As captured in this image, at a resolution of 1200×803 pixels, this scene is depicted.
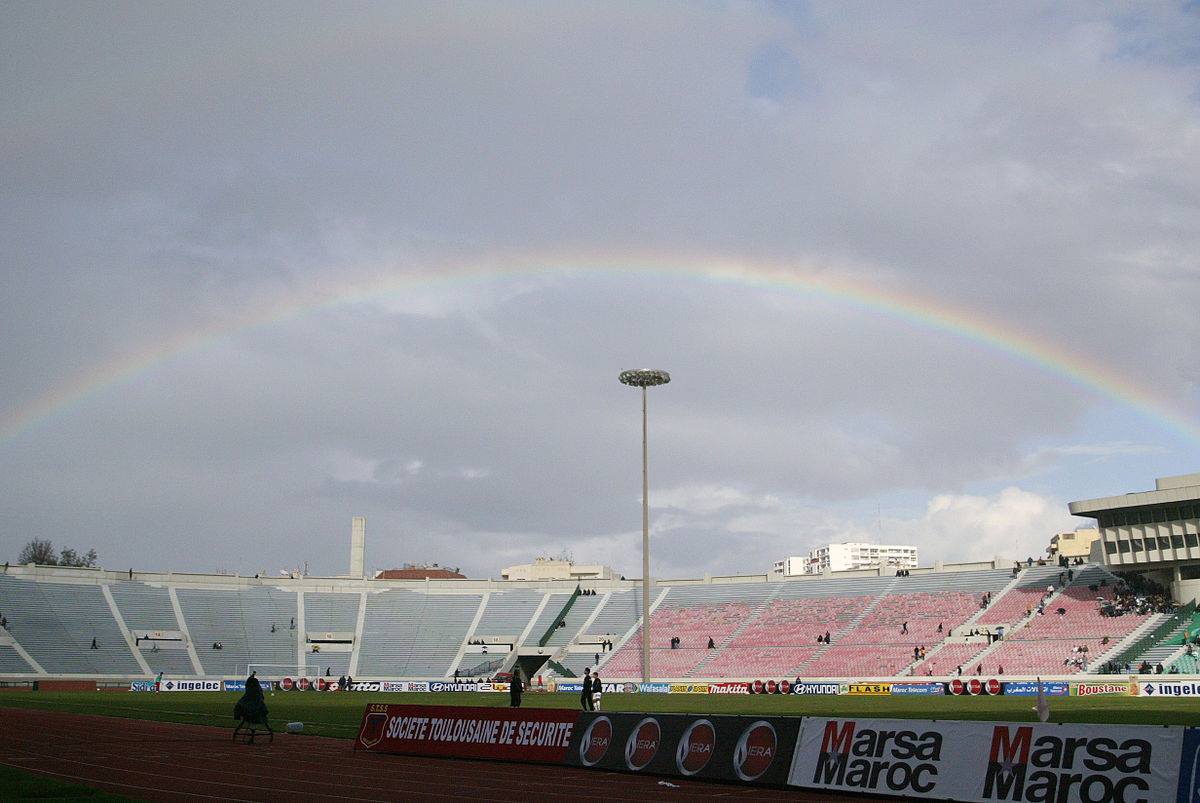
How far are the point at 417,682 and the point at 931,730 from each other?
64.7 meters

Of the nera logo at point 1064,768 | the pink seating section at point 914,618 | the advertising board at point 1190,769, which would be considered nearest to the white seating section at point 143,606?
the pink seating section at point 914,618

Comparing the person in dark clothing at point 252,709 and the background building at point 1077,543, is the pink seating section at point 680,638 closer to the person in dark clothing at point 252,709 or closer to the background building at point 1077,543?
the person in dark clothing at point 252,709

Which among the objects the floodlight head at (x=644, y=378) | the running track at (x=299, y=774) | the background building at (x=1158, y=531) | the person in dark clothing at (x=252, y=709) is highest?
the floodlight head at (x=644, y=378)

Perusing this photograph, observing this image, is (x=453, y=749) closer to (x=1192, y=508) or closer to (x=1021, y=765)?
(x=1021, y=765)

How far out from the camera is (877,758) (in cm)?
1805

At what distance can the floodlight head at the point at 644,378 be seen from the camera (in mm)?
79500

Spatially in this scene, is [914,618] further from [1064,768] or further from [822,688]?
[1064,768]

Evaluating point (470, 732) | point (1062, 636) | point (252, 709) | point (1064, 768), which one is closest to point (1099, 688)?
point (1062, 636)

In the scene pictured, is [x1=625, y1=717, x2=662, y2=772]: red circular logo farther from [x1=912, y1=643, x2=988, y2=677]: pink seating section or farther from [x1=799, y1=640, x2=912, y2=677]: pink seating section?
[x1=799, y1=640, x2=912, y2=677]: pink seating section

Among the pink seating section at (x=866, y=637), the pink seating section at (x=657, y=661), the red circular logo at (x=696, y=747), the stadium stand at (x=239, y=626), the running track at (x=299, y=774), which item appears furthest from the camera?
the stadium stand at (x=239, y=626)

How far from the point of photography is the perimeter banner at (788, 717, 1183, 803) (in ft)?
48.2

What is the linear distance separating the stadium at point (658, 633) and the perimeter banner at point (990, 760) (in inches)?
1284

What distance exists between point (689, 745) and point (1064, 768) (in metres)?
7.56

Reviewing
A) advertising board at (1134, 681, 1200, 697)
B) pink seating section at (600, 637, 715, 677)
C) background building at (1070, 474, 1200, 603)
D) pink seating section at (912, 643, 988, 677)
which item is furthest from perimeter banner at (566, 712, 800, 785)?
pink seating section at (600, 637, 715, 677)
